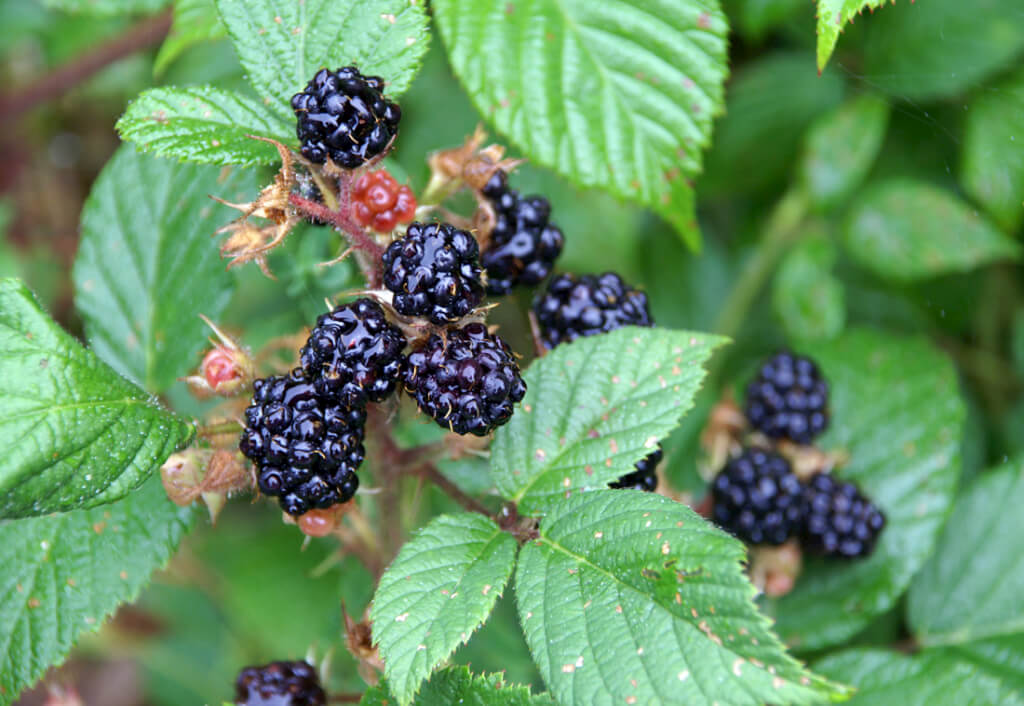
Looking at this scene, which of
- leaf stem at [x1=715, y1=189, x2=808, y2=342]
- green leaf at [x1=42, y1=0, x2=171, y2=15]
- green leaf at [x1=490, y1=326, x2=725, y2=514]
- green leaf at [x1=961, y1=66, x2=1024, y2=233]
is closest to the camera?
green leaf at [x1=490, y1=326, x2=725, y2=514]

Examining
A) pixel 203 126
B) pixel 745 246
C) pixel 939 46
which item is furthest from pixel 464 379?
pixel 939 46

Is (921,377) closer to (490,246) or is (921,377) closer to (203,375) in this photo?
A: (490,246)

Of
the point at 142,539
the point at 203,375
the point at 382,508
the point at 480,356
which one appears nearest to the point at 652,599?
the point at 480,356

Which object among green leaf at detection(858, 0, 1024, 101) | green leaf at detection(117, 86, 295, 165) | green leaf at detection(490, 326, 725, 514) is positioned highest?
green leaf at detection(117, 86, 295, 165)

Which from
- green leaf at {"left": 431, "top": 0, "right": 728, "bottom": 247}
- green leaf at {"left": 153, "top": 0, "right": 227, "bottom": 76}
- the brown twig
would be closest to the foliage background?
the brown twig

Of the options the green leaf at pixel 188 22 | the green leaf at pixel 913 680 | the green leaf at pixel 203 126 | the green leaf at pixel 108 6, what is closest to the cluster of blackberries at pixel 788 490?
the green leaf at pixel 913 680

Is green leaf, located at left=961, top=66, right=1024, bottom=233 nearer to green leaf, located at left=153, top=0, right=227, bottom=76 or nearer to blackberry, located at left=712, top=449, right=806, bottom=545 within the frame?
blackberry, located at left=712, top=449, right=806, bottom=545

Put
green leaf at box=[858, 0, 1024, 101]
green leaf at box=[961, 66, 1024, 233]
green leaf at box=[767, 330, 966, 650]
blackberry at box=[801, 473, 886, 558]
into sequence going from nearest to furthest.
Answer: blackberry at box=[801, 473, 886, 558]
green leaf at box=[767, 330, 966, 650]
green leaf at box=[961, 66, 1024, 233]
green leaf at box=[858, 0, 1024, 101]

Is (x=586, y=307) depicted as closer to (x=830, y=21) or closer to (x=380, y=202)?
(x=380, y=202)
